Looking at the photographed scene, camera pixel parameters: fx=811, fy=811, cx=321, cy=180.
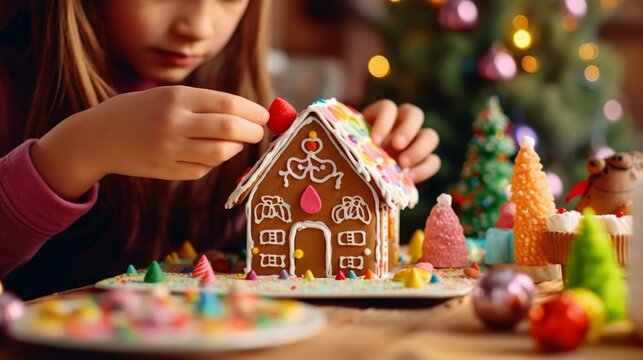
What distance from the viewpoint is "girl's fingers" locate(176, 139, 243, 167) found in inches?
40.7

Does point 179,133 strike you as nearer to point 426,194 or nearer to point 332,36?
point 426,194

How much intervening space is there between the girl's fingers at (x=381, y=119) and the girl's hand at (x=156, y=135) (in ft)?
1.28

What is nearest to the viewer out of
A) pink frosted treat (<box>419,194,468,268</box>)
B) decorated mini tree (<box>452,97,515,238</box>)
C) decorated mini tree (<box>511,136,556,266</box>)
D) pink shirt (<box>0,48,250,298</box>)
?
decorated mini tree (<box>511,136,556,266</box>)

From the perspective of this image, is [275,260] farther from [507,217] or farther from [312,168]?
[507,217]

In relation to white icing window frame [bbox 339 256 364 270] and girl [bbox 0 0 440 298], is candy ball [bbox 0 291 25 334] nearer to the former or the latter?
girl [bbox 0 0 440 298]

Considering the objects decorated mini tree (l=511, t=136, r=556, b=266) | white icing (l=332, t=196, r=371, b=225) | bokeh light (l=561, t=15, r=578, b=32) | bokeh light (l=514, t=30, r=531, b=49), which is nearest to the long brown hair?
white icing (l=332, t=196, r=371, b=225)

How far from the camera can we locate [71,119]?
111 centimetres

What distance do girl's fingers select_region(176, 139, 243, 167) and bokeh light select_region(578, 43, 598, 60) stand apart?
9.27 feet

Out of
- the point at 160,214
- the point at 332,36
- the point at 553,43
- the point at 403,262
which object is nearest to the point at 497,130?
the point at 403,262

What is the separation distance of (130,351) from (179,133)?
444 mm

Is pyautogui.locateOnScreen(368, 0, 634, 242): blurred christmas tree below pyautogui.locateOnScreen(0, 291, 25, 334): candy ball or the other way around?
the other way around

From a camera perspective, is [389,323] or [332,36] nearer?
[389,323]

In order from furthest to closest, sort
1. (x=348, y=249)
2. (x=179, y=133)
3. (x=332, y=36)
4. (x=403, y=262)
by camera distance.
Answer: (x=332, y=36), (x=403, y=262), (x=348, y=249), (x=179, y=133)

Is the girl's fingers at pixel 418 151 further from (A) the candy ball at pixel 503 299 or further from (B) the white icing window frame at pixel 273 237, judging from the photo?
(A) the candy ball at pixel 503 299
